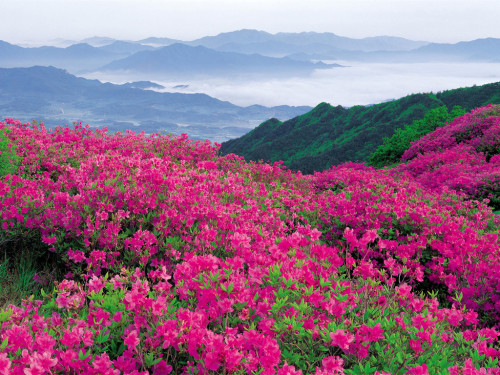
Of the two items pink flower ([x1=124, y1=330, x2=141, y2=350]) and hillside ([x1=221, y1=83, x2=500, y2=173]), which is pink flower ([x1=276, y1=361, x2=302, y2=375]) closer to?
pink flower ([x1=124, y1=330, x2=141, y2=350])

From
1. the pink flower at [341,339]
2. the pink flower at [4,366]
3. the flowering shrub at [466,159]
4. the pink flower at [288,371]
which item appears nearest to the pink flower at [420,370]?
the pink flower at [341,339]

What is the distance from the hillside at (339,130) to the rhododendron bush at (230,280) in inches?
2120

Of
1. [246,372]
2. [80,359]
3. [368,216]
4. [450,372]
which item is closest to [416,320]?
[450,372]

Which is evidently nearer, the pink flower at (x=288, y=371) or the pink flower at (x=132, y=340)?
the pink flower at (x=288, y=371)

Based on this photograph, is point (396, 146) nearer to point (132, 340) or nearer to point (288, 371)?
point (288, 371)

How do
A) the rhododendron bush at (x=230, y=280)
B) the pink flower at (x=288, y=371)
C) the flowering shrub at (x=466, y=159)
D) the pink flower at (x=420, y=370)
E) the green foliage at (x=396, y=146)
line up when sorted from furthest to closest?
1. the green foliage at (x=396, y=146)
2. the flowering shrub at (x=466, y=159)
3. the rhododendron bush at (x=230, y=280)
4. the pink flower at (x=420, y=370)
5. the pink flower at (x=288, y=371)

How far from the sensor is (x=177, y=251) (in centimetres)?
471

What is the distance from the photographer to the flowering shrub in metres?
11.8

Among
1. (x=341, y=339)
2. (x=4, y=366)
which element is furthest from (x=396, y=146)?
(x=4, y=366)

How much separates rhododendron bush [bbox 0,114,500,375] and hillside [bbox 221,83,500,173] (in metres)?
53.8

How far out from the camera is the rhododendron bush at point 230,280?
106 inches

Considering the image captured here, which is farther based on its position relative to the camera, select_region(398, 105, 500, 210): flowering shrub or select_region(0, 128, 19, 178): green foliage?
select_region(398, 105, 500, 210): flowering shrub

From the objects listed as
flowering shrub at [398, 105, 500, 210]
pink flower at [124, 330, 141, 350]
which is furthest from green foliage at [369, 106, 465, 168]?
pink flower at [124, 330, 141, 350]

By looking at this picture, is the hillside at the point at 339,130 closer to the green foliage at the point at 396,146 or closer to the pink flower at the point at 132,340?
the green foliage at the point at 396,146
